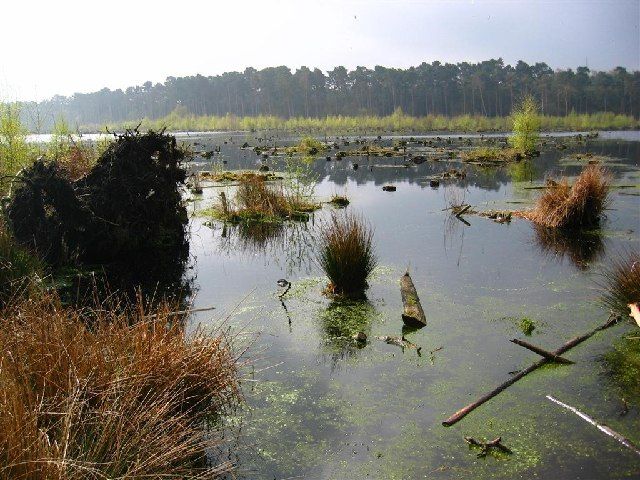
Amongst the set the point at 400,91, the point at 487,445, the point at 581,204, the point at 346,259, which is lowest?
the point at 487,445

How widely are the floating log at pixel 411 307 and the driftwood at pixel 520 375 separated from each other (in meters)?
1.72

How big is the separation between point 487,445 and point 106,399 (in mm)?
2898

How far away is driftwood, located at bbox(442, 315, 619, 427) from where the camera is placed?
5042mm

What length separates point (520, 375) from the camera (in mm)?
5824

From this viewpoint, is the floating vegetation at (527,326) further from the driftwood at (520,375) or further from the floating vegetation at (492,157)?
the floating vegetation at (492,157)

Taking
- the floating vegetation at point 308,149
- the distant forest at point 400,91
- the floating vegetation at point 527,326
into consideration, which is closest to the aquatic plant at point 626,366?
the floating vegetation at point 527,326

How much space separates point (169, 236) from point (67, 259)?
2.79m

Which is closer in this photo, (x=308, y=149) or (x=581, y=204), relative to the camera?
(x=581, y=204)

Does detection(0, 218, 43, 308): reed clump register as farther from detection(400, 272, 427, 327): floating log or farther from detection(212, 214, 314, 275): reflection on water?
detection(400, 272, 427, 327): floating log

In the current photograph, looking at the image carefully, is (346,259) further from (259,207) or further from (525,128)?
(525,128)

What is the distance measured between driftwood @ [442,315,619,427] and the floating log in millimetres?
1717

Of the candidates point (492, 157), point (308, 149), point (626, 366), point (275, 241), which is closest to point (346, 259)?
point (626, 366)

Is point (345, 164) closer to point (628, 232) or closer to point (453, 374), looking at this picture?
point (628, 232)

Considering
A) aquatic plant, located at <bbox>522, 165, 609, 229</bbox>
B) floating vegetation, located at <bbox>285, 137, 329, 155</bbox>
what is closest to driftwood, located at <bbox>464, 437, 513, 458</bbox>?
aquatic plant, located at <bbox>522, 165, 609, 229</bbox>
